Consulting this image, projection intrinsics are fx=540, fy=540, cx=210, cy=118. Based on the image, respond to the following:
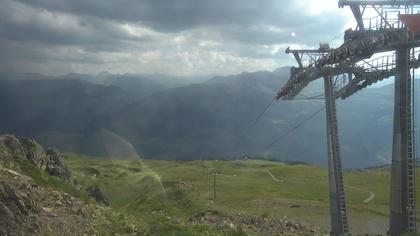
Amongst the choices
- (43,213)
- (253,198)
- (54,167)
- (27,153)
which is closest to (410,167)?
(43,213)

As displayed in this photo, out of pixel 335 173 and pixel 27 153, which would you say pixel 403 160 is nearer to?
pixel 335 173

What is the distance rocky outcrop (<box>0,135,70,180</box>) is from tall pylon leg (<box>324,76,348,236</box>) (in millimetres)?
25141

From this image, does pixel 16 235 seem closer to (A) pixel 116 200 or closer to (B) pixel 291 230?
(B) pixel 291 230

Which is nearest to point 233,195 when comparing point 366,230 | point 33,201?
point 366,230

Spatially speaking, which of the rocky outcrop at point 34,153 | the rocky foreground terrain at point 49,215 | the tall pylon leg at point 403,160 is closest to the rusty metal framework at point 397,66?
the tall pylon leg at point 403,160

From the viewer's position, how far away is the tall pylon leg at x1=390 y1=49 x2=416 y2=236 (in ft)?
123

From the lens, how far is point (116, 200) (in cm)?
8912

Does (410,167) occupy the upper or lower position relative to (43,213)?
upper

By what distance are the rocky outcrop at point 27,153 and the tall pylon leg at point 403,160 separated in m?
26.8

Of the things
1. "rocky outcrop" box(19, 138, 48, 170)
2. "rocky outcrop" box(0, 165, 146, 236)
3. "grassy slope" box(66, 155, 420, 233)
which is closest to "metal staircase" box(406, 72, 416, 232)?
"grassy slope" box(66, 155, 420, 233)

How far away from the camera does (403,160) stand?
37.7 metres

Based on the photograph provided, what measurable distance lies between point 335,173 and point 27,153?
26.6 metres

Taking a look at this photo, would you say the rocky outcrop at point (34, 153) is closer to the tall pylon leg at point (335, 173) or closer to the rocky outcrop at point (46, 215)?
the rocky outcrop at point (46, 215)

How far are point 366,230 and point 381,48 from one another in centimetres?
2856
